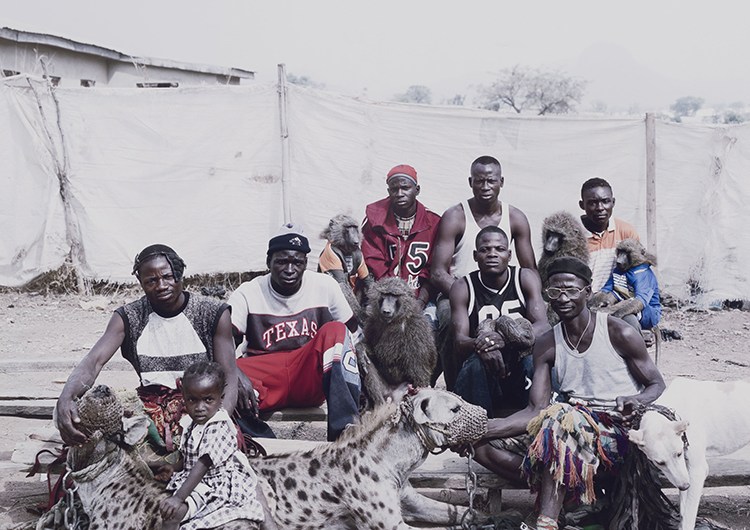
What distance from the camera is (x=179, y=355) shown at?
13.1 feet

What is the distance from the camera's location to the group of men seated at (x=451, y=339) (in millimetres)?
3688

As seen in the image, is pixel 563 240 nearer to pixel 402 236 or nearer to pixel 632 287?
pixel 632 287

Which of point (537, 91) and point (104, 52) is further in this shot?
point (537, 91)

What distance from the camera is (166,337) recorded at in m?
3.98

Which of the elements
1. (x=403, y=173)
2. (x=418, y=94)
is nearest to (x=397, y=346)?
(x=403, y=173)

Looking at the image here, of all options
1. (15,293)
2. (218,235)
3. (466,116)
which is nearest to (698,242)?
(466,116)

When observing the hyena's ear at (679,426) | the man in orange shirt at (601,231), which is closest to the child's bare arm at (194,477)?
the hyena's ear at (679,426)

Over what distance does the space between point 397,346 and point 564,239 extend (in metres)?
1.30

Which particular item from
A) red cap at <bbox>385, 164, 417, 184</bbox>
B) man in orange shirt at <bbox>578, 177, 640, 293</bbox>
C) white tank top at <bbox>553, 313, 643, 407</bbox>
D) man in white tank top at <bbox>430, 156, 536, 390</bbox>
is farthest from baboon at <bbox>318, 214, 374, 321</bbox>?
white tank top at <bbox>553, 313, 643, 407</bbox>

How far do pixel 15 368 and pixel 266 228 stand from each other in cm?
312

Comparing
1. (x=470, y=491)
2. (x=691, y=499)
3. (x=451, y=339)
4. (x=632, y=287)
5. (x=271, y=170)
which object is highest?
(x=271, y=170)

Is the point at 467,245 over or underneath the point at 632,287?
over

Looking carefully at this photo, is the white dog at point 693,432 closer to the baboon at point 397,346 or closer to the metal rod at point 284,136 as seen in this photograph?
the baboon at point 397,346

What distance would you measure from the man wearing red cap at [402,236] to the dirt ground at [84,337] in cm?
235
